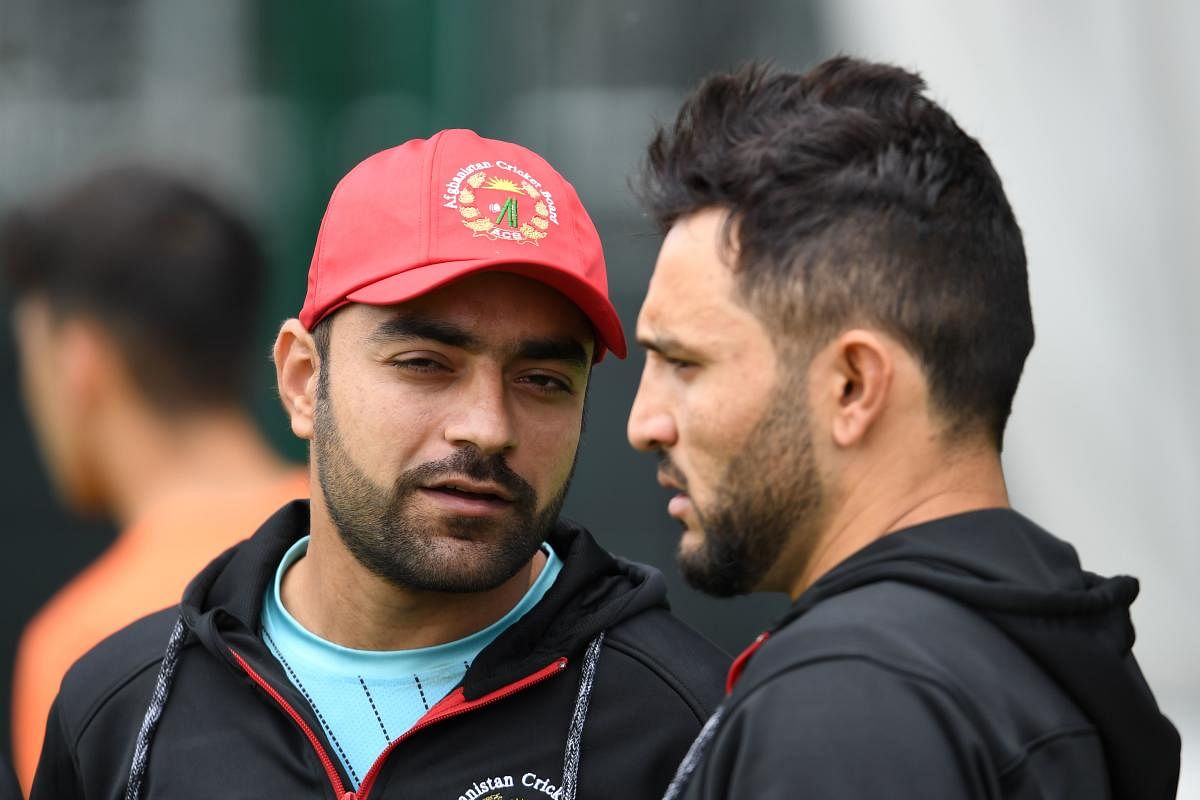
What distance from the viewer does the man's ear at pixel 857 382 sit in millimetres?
1553

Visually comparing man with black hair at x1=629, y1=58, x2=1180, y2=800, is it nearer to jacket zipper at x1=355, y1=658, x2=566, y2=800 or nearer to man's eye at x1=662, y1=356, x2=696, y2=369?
man's eye at x1=662, y1=356, x2=696, y2=369

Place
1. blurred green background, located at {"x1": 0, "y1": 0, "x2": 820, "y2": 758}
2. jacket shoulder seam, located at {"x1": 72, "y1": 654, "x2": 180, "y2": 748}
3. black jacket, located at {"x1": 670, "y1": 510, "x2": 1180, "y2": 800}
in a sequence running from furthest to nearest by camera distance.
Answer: blurred green background, located at {"x1": 0, "y1": 0, "x2": 820, "y2": 758}, jacket shoulder seam, located at {"x1": 72, "y1": 654, "x2": 180, "y2": 748}, black jacket, located at {"x1": 670, "y1": 510, "x2": 1180, "y2": 800}

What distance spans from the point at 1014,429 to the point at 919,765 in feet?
7.88

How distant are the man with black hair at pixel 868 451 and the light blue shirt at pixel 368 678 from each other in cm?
52

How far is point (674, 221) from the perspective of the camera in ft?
5.85

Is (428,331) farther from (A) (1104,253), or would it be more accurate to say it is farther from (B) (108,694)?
(A) (1104,253)

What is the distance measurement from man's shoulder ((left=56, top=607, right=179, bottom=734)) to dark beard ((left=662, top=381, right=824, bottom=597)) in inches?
34.9

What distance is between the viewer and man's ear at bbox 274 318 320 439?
89.7 inches

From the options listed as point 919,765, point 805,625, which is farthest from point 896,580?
point 919,765

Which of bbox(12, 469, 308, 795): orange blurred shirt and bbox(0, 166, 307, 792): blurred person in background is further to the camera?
bbox(0, 166, 307, 792): blurred person in background

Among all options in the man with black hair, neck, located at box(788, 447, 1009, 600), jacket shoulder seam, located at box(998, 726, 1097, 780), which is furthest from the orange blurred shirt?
jacket shoulder seam, located at box(998, 726, 1097, 780)

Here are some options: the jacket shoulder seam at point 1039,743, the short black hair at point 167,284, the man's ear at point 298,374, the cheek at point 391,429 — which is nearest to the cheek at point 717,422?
the jacket shoulder seam at point 1039,743

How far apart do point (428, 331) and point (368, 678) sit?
0.46 m

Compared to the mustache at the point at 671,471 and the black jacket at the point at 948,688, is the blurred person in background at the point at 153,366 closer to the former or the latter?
A: the mustache at the point at 671,471
